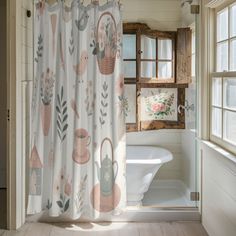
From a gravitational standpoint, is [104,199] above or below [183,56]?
below

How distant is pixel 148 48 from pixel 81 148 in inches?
58.2

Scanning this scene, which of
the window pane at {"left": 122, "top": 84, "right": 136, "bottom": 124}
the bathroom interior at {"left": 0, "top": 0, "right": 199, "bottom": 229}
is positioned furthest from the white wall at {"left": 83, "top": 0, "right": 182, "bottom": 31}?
the window pane at {"left": 122, "top": 84, "right": 136, "bottom": 124}

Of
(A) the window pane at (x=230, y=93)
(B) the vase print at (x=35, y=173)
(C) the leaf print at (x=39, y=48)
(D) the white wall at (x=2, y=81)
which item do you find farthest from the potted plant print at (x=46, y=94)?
(D) the white wall at (x=2, y=81)

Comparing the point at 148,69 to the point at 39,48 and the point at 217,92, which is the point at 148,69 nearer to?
the point at 217,92

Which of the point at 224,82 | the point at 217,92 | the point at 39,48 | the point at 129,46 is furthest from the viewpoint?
the point at 129,46

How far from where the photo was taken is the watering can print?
141 inches

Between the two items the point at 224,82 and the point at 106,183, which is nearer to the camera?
the point at 224,82

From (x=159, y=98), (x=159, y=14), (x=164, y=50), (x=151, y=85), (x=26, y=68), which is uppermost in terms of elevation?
(x=159, y=14)

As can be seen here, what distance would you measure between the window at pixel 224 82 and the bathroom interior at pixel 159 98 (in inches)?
22.6

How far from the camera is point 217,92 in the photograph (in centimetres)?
341

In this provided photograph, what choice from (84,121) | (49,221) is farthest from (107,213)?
(84,121)

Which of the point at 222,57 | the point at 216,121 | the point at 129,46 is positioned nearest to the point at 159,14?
the point at 129,46

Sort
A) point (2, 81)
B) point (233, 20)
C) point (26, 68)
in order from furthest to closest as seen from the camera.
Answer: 1. point (2, 81)
2. point (26, 68)
3. point (233, 20)

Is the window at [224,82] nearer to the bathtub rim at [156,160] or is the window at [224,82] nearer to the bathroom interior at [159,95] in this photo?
the bathroom interior at [159,95]
